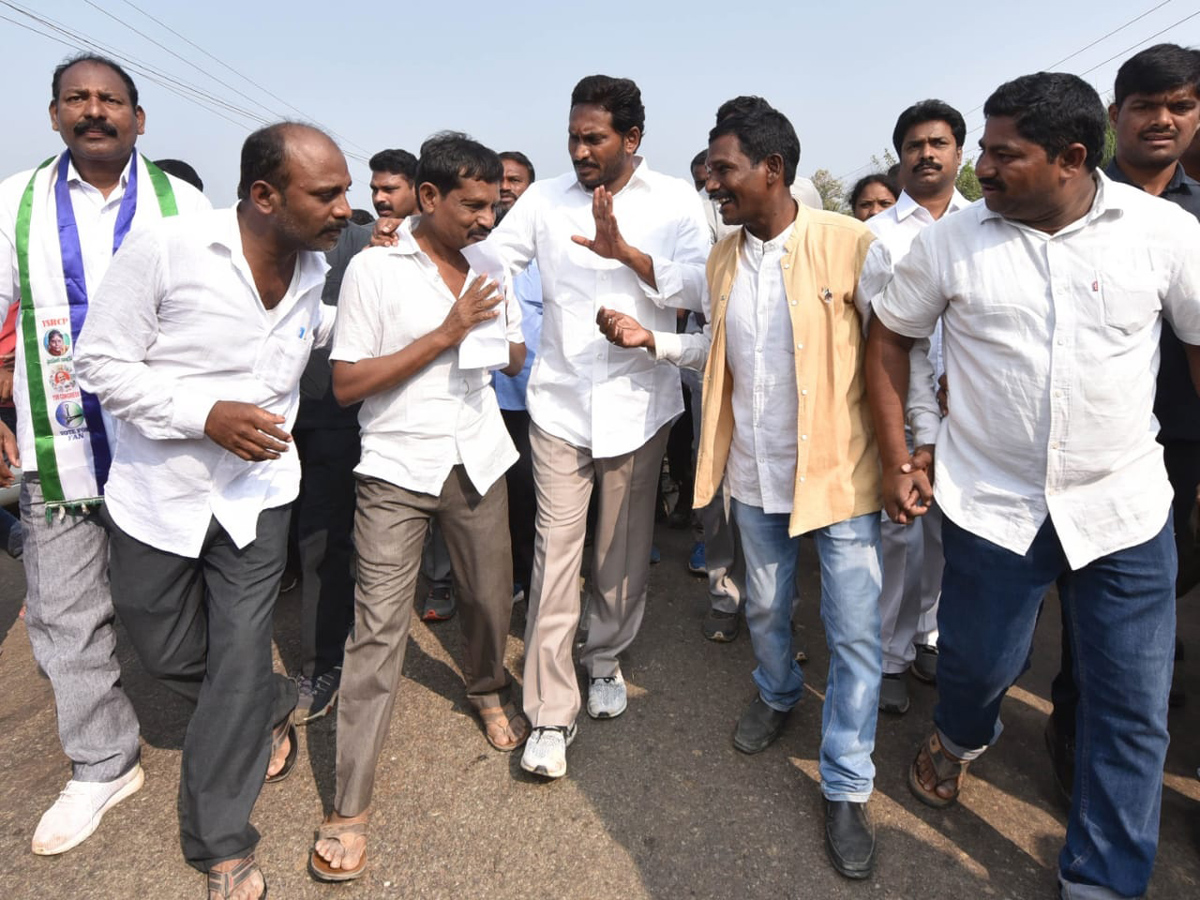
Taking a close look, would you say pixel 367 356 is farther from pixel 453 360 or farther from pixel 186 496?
pixel 186 496

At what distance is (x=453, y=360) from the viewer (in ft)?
8.41

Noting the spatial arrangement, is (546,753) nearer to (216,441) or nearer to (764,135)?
(216,441)

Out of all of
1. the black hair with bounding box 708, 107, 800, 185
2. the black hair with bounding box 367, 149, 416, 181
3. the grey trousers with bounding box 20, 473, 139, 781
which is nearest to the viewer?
the black hair with bounding box 708, 107, 800, 185

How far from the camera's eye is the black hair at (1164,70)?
2523 millimetres

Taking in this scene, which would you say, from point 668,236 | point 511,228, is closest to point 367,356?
point 511,228

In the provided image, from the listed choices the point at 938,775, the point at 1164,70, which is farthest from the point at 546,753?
the point at 1164,70

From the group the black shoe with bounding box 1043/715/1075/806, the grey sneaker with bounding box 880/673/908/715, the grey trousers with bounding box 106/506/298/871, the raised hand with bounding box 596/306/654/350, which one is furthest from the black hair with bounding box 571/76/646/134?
the black shoe with bounding box 1043/715/1075/806

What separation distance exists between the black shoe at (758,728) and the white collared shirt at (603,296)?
Answer: 1.07m

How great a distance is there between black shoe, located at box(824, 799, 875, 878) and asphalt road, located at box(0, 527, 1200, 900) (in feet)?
0.14

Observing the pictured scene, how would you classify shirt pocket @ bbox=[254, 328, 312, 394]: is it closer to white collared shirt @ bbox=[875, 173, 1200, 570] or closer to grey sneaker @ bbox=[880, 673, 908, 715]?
white collared shirt @ bbox=[875, 173, 1200, 570]

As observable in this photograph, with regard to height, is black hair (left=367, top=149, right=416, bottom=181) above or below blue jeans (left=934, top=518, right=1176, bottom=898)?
above

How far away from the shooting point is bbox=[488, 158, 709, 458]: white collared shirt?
2930 millimetres

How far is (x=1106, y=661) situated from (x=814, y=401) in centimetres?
104

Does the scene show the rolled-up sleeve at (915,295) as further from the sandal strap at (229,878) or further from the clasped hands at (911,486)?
the sandal strap at (229,878)
